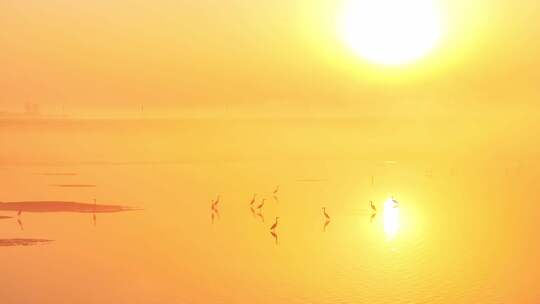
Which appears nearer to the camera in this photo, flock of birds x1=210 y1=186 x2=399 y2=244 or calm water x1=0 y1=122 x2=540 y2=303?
calm water x1=0 y1=122 x2=540 y2=303

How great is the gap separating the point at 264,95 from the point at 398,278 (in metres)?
1.83

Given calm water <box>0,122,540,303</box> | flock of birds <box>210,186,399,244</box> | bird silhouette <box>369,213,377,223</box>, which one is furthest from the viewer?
bird silhouette <box>369,213,377,223</box>

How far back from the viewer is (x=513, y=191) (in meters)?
4.87

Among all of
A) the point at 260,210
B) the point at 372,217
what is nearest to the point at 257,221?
the point at 260,210

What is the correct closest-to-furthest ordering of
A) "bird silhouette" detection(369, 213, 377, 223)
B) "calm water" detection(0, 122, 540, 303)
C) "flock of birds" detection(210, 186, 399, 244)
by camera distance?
"calm water" detection(0, 122, 540, 303) < "flock of birds" detection(210, 186, 399, 244) < "bird silhouette" detection(369, 213, 377, 223)

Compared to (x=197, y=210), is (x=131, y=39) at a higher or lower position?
higher

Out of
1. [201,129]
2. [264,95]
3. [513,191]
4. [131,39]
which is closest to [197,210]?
[201,129]

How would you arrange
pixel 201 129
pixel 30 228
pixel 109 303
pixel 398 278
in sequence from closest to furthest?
pixel 109 303
pixel 398 278
pixel 30 228
pixel 201 129

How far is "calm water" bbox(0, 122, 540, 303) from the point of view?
2.91m

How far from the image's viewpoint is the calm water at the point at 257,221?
291 centimetres

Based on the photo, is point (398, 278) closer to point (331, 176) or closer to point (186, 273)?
point (186, 273)

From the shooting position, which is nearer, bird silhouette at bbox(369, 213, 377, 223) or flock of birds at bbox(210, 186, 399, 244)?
flock of birds at bbox(210, 186, 399, 244)

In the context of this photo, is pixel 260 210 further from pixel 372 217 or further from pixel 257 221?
pixel 372 217

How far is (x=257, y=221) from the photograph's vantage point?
4.15m
